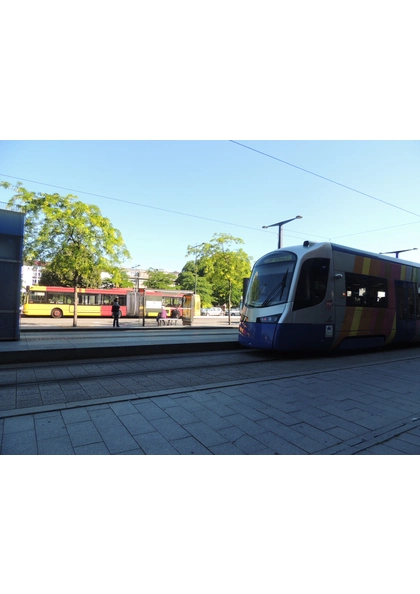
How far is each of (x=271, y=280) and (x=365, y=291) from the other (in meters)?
3.12

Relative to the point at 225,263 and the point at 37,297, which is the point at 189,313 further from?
the point at 37,297

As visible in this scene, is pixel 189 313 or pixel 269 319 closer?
pixel 269 319

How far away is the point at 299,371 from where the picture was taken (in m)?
6.81

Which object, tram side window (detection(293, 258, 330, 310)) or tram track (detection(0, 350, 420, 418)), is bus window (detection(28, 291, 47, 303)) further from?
tram side window (detection(293, 258, 330, 310))

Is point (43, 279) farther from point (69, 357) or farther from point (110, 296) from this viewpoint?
point (69, 357)

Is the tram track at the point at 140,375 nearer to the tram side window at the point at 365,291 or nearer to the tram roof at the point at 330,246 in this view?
the tram side window at the point at 365,291

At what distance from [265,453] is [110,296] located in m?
27.7

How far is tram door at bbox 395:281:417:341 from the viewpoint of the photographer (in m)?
10.6

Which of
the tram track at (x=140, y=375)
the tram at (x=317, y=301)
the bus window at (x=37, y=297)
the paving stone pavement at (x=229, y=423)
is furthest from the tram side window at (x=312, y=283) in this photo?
the bus window at (x=37, y=297)

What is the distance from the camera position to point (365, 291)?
30.5ft

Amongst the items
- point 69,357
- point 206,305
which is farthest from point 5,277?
point 206,305

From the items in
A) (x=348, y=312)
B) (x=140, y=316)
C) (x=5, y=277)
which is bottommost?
(x=140, y=316)

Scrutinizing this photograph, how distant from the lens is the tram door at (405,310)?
10562 mm

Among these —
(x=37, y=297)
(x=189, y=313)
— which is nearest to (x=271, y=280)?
(x=189, y=313)
